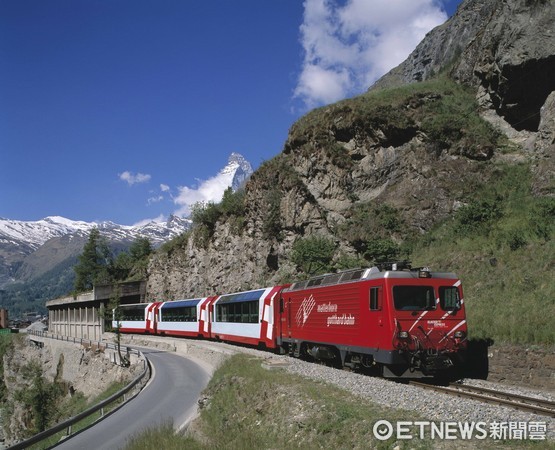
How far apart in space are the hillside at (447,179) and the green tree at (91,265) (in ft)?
212

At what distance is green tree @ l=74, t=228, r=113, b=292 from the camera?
10838 cm

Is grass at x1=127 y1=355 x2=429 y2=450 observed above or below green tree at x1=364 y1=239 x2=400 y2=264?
below

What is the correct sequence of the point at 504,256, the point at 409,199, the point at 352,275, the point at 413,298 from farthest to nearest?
the point at 409,199 → the point at 504,256 → the point at 352,275 → the point at 413,298

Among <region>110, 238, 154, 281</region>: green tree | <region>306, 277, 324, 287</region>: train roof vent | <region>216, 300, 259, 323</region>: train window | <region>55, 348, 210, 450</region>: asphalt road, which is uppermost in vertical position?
<region>110, 238, 154, 281</region>: green tree

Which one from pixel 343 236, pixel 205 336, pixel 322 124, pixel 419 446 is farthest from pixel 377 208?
pixel 419 446

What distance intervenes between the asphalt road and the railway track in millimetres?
9065

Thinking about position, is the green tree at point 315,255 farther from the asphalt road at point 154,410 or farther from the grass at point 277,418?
the grass at point 277,418

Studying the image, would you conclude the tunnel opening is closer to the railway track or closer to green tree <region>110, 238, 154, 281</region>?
the railway track

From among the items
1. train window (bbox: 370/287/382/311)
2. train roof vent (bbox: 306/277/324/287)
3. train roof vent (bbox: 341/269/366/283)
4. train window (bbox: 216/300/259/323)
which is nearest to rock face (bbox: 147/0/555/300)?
train window (bbox: 216/300/259/323)

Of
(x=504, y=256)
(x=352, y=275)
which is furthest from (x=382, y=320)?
(x=504, y=256)

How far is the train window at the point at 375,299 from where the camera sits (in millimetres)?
16531

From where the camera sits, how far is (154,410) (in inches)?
816

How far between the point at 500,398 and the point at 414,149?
27.0 metres

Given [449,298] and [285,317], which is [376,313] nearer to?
[449,298]
